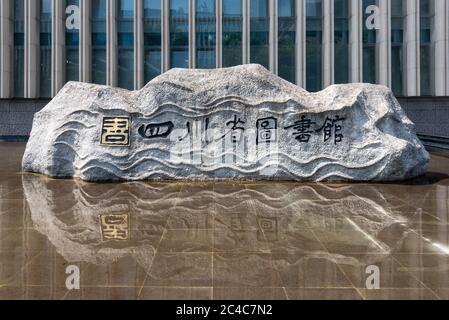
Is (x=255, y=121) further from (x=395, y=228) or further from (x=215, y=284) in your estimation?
(x=215, y=284)

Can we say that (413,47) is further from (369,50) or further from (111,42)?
(111,42)

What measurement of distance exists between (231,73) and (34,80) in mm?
16071

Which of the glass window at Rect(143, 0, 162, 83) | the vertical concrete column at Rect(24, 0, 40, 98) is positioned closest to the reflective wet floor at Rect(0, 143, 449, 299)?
the glass window at Rect(143, 0, 162, 83)

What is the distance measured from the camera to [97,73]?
23.2 metres

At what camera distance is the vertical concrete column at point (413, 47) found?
2158cm

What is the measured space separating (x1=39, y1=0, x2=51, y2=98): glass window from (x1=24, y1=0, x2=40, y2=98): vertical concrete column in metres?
0.36

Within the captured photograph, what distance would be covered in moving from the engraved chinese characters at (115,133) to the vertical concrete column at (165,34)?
13075mm

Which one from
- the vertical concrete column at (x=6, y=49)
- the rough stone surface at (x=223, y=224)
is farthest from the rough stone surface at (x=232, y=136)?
the vertical concrete column at (x=6, y=49)

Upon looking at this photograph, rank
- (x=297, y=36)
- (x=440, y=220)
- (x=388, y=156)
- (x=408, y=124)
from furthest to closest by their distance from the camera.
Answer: (x=297, y=36), (x=408, y=124), (x=388, y=156), (x=440, y=220)

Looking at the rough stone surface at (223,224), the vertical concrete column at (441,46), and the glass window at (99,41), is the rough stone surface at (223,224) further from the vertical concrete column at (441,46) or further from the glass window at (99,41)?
the vertical concrete column at (441,46)

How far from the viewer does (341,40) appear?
895 inches

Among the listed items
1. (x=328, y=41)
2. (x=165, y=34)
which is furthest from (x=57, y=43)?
(x=328, y=41)

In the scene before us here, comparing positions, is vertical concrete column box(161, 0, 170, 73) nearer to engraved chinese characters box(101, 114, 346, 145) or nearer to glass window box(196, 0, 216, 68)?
glass window box(196, 0, 216, 68)

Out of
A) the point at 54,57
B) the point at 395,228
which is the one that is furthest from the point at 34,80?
the point at 395,228
